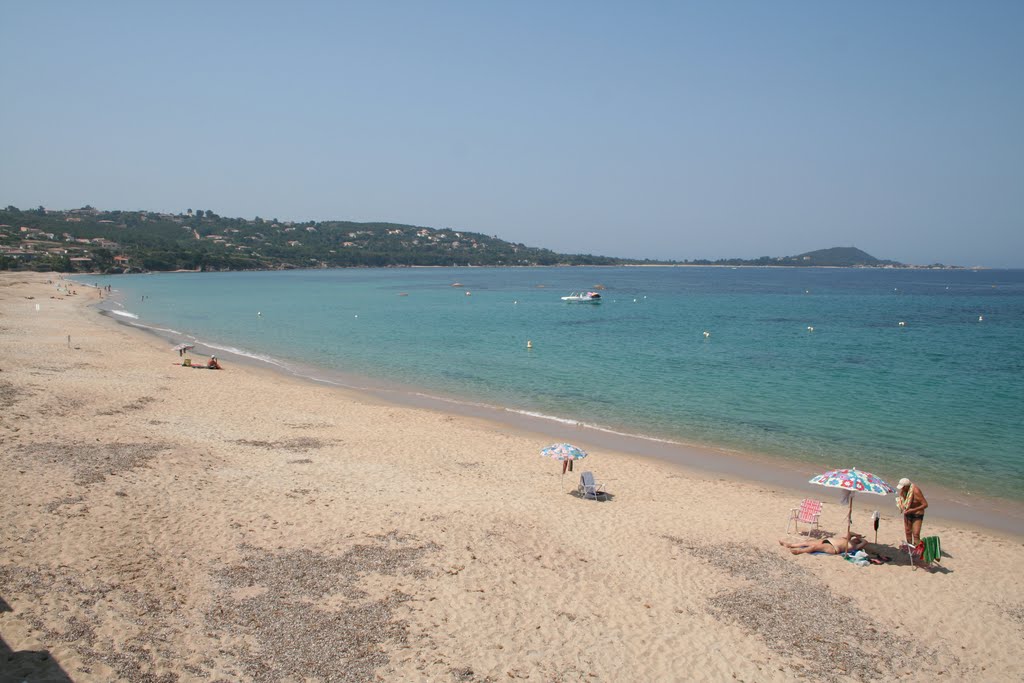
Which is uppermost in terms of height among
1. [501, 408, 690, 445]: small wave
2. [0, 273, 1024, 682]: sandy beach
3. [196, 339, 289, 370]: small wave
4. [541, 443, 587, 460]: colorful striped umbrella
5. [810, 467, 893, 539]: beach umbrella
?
[810, 467, 893, 539]: beach umbrella

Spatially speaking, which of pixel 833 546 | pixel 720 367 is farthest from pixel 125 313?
pixel 833 546

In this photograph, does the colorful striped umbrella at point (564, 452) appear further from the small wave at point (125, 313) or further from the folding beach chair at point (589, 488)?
the small wave at point (125, 313)

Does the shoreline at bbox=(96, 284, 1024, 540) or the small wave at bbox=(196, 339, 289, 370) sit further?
the small wave at bbox=(196, 339, 289, 370)

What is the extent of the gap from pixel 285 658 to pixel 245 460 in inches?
347

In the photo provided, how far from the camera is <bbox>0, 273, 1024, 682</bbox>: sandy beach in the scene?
788cm

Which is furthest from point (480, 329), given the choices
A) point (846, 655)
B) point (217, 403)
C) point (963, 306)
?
point (963, 306)

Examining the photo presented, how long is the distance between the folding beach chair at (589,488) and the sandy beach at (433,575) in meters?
0.37

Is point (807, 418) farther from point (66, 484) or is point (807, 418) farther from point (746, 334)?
point (746, 334)

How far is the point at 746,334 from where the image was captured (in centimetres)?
5038

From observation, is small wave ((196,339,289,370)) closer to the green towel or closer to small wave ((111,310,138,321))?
small wave ((111,310,138,321))

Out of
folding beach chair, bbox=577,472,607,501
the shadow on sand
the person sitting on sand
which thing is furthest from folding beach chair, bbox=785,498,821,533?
the shadow on sand

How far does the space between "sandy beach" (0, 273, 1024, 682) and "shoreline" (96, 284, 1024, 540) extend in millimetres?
604

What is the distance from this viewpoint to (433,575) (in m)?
10.0

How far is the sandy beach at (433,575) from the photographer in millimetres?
7883
